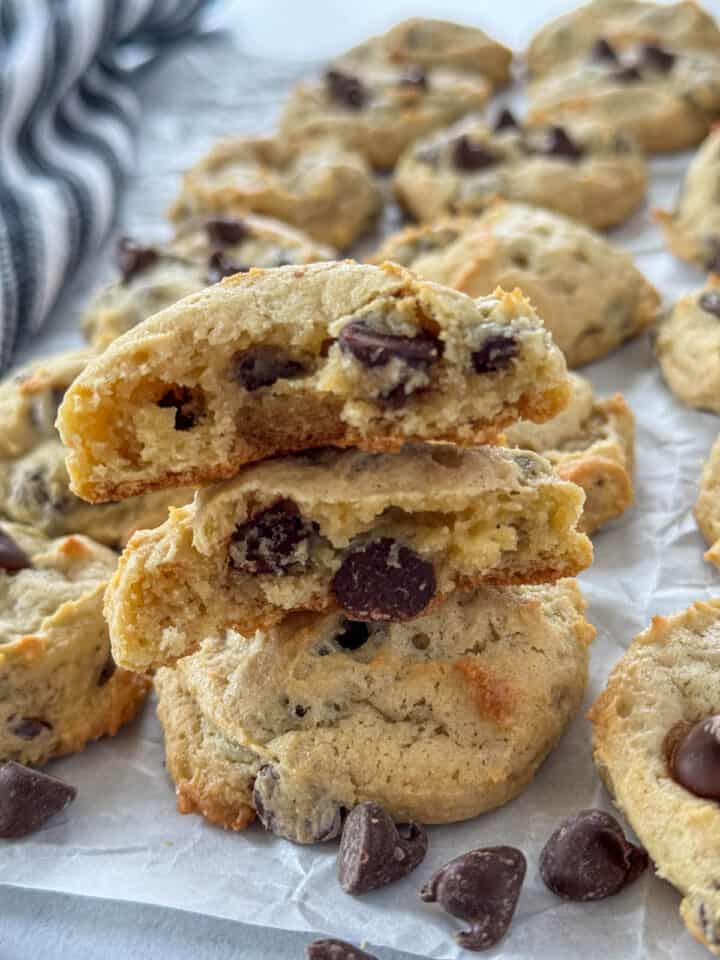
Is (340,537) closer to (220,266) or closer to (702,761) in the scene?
(702,761)

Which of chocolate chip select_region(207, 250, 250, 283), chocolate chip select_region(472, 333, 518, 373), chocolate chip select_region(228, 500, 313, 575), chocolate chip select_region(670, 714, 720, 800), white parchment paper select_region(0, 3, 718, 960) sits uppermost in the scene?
chocolate chip select_region(472, 333, 518, 373)

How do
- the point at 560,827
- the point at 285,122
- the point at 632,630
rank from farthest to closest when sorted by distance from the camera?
the point at 285,122 < the point at 632,630 < the point at 560,827

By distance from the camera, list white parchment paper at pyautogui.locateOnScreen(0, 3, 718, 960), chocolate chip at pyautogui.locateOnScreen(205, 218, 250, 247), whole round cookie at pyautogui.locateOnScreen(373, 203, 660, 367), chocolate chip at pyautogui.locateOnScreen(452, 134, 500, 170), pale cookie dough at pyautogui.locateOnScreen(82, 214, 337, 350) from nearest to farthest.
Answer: white parchment paper at pyautogui.locateOnScreen(0, 3, 718, 960) → whole round cookie at pyautogui.locateOnScreen(373, 203, 660, 367) → pale cookie dough at pyautogui.locateOnScreen(82, 214, 337, 350) → chocolate chip at pyautogui.locateOnScreen(205, 218, 250, 247) → chocolate chip at pyautogui.locateOnScreen(452, 134, 500, 170)

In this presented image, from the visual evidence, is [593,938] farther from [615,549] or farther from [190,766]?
[615,549]

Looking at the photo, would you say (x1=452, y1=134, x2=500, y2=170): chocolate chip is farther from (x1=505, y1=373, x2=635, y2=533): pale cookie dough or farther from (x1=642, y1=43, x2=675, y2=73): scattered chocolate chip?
(x1=505, y1=373, x2=635, y2=533): pale cookie dough

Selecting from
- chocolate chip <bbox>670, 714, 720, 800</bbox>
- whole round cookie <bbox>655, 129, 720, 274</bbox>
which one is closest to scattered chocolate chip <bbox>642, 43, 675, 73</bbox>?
whole round cookie <bbox>655, 129, 720, 274</bbox>

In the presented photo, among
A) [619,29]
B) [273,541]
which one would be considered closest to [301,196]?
[619,29]

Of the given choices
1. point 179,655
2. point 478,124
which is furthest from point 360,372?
point 478,124
